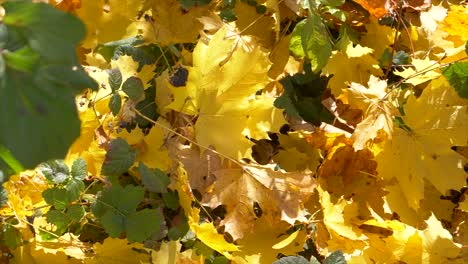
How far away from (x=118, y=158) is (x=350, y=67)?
1.62ft

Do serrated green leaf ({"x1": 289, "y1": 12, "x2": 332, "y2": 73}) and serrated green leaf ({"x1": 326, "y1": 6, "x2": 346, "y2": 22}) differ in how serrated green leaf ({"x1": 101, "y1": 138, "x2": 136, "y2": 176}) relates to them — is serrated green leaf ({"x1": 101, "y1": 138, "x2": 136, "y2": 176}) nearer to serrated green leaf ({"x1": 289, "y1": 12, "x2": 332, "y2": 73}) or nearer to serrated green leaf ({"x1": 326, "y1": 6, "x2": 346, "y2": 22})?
serrated green leaf ({"x1": 289, "y1": 12, "x2": 332, "y2": 73})

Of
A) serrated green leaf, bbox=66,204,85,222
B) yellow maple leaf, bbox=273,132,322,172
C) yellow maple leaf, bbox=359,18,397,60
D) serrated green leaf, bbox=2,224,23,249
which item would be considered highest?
yellow maple leaf, bbox=359,18,397,60

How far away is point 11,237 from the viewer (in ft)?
3.16

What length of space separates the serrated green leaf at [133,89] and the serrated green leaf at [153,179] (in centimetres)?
12

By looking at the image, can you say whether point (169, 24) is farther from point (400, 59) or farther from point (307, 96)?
point (400, 59)

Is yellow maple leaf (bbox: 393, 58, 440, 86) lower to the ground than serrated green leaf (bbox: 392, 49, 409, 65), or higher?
higher

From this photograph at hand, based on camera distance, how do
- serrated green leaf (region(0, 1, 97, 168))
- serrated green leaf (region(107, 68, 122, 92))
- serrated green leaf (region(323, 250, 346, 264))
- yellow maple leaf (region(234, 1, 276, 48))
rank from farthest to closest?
yellow maple leaf (region(234, 1, 276, 48)) < serrated green leaf (region(107, 68, 122, 92)) < serrated green leaf (region(323, 250, 346, 264)) < serrated green leaf (region(0, 1, 97, 168))

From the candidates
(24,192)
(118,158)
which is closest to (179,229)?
(118,158)

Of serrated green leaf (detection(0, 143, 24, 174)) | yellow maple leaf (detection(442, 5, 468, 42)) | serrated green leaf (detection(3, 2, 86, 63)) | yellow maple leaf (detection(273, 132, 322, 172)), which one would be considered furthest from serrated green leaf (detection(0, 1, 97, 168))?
yellow maple leaf (detection(442, 5, 468, 42))

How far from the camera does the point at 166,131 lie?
3.55ft

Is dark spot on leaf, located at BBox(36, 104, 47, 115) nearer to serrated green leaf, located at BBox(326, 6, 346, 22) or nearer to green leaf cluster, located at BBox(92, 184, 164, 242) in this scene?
green leaf cluster, located at BBox(92, 184, 164, 242)

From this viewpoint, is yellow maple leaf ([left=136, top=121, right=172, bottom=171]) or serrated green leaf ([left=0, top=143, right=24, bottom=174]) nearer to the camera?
serrated green leaf ([left=0, top=143, right=24, bottom=174])

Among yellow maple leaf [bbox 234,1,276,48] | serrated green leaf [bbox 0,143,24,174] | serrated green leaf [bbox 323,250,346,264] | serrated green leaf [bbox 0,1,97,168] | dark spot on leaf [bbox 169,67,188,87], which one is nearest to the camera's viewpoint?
serrated green leaf [bbox 0,1,97,168]

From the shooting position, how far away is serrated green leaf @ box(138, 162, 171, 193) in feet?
3.28
